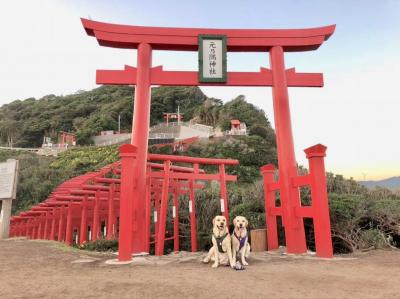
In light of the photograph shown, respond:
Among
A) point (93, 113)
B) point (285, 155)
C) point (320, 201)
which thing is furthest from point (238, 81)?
point (93, 113)

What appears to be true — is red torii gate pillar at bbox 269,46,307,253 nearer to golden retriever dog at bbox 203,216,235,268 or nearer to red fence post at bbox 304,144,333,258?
red fence post at bbox 304,144,333,258

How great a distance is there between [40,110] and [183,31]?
193 ft

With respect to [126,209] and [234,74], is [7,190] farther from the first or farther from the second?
[234,74]

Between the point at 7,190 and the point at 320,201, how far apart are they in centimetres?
1085

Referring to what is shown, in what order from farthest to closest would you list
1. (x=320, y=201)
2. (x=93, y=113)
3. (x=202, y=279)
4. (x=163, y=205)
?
1. (x=93, y=113)
2. (x=163, y=205)
3. (x=320, y=201)
4. (x=202, y=279)

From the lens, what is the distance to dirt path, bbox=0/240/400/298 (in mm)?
3387

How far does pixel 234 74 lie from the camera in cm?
725

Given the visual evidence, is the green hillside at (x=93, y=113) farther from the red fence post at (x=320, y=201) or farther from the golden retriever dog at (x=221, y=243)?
the golden retriever dog at (x=221, y=243)

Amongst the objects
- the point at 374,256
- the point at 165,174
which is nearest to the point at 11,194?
the point at 165,174

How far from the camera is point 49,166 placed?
3600cm

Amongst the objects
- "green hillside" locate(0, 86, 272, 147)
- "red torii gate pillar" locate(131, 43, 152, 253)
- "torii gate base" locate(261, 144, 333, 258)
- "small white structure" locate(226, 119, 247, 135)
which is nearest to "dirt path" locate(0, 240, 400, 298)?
"torii gate base" locate(261, 144, 333, 258)

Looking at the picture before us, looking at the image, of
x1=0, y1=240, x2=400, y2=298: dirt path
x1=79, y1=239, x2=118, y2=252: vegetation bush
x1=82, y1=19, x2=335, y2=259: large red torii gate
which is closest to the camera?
x1=0, y1=240, x2=400, y2=298: dirt path

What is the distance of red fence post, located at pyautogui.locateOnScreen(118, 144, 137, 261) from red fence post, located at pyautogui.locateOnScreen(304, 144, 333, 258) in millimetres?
3244

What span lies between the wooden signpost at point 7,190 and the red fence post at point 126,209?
7865mm
